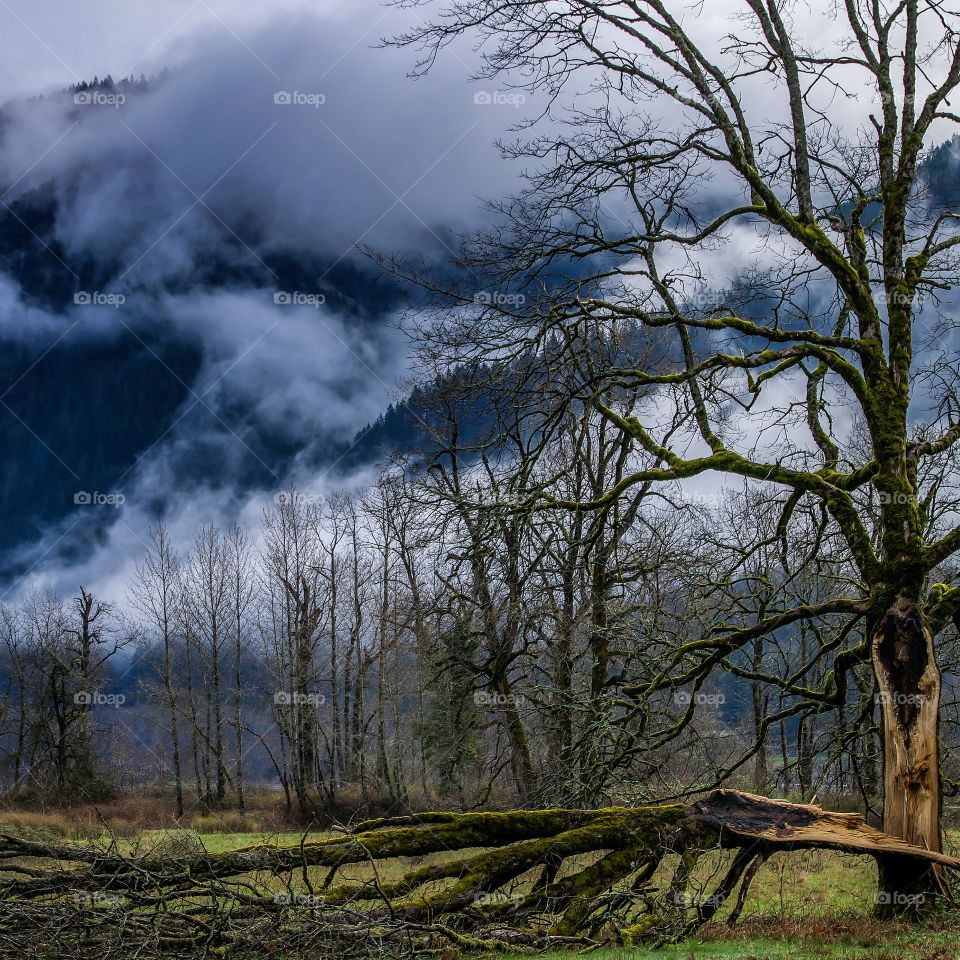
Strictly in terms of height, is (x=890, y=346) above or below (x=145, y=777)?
above

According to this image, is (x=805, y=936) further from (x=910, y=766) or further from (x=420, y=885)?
(x=420, y=885)

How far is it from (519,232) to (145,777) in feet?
237

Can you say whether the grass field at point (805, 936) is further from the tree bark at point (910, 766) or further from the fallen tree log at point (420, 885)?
the tree bark at point (910, 766)

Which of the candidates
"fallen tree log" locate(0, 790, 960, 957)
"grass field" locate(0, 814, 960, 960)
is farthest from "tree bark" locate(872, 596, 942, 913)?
"grass field" locate(0, 814, 960, 960)

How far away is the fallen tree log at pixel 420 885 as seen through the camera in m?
6.86

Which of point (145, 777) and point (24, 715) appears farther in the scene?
point (145, 777)

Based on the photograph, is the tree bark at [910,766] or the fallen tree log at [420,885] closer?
the fallen tree log at [420,885]

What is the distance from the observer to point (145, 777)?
2849 inches

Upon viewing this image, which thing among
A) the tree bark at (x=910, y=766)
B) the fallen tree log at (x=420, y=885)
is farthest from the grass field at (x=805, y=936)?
the tree bark at (x=910, y=766)

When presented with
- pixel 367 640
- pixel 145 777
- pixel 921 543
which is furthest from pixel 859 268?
pixel 145 777

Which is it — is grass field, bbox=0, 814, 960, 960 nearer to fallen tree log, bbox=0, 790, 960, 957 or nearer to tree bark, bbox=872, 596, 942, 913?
fallen tree log, bbox=0, 790, 960, 957

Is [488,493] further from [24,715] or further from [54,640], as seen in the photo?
[24,715]

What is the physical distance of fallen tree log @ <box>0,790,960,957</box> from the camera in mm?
6859

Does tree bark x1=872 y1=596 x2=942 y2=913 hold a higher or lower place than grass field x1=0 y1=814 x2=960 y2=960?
Result: higher
